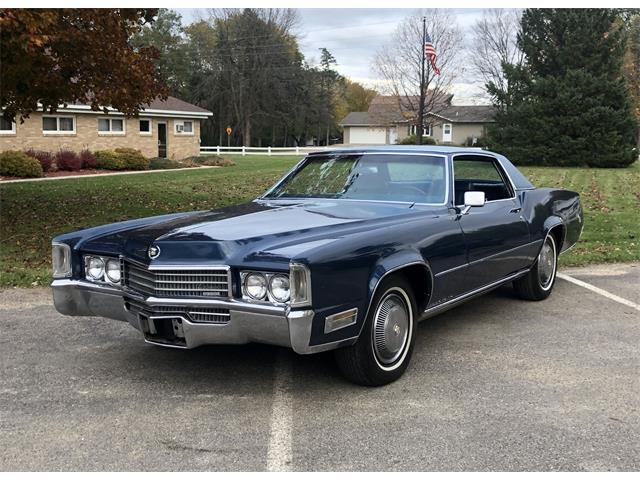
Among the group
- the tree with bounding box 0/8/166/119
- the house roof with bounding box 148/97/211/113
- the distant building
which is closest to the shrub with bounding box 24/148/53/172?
the house roof with bounding box 148/97/211/113

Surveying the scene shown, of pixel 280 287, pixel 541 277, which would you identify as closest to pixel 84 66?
pixel 541 277

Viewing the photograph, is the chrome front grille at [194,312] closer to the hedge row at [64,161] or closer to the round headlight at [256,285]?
the round headlight at [256,285]

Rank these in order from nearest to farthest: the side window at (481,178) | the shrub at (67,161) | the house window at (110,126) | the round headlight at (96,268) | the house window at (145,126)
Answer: the round headlight at (96,268), the side window at (481,178), the shrub at (67,161), the house window at (110,126), the house window at (145,126)

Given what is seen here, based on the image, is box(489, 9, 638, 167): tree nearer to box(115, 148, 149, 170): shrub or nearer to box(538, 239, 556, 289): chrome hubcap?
box(115, 148, 149, 170): shrub

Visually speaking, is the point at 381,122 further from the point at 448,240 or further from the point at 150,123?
the point at 448,240

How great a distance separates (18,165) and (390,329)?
20.7m

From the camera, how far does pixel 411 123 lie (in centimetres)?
5062

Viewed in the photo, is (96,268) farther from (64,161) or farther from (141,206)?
(64,161)

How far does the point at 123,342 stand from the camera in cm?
518

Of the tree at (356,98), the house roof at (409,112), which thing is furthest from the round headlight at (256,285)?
the tree at (356,98)

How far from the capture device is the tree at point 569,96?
31.7 metres

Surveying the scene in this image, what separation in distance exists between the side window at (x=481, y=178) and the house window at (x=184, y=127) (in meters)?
30.2

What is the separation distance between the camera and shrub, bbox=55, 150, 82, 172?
24750 millimetres

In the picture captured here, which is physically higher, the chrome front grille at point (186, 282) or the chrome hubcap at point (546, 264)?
the chrome front grille at point (186, 282)
